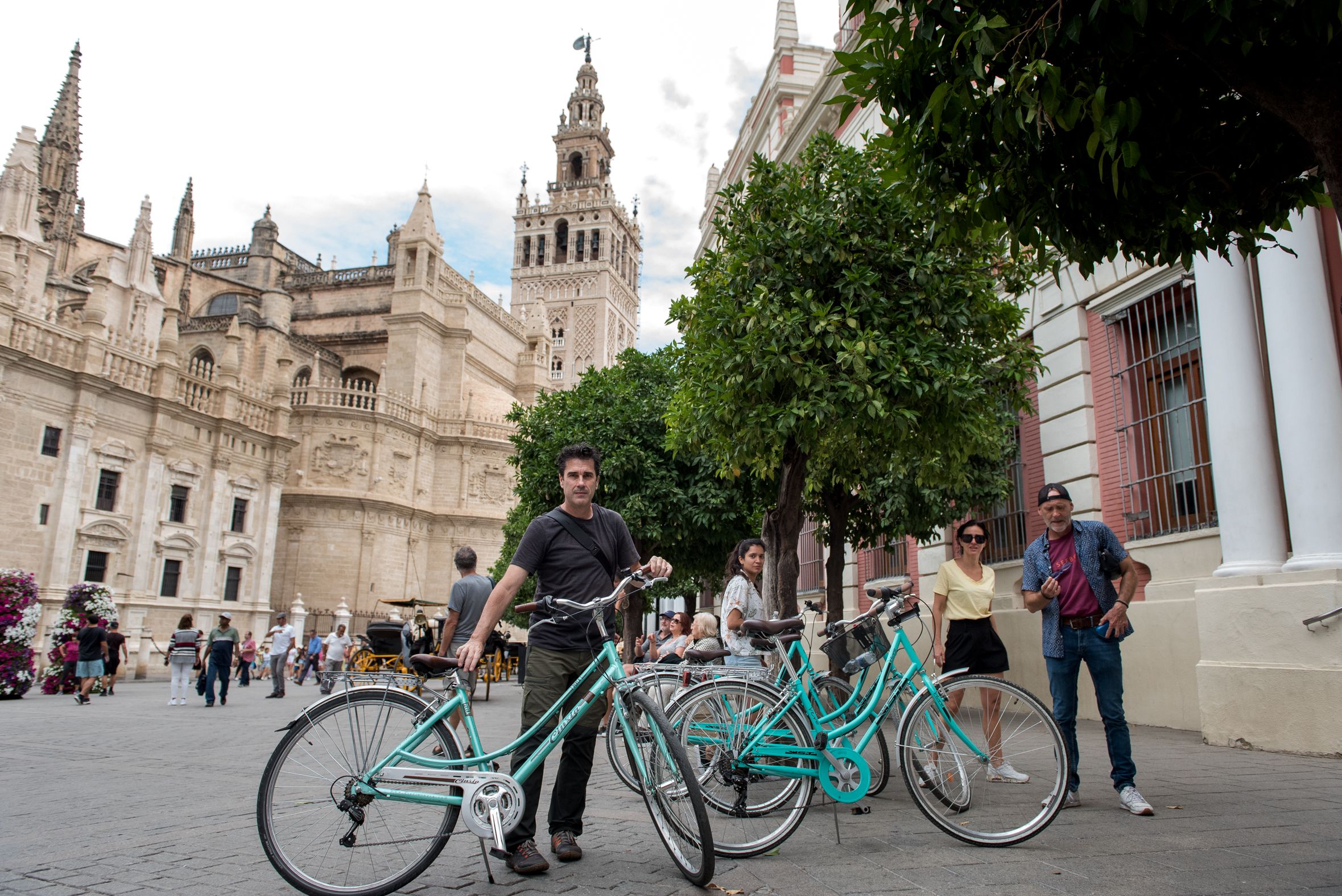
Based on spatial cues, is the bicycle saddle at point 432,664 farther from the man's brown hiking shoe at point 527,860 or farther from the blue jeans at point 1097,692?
the blue jeans at point 1097,692

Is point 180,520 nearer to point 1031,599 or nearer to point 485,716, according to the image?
point 485,716

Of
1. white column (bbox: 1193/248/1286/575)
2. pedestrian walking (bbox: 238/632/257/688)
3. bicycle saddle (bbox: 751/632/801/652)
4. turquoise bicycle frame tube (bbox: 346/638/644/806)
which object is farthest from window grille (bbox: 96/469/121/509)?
white column (bbox: 1193/248/1286/575)

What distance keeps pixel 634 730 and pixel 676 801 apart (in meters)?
0.36

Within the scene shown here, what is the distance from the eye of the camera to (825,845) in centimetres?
416

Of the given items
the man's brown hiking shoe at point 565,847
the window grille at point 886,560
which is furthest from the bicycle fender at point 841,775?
the window grille at point 886,560

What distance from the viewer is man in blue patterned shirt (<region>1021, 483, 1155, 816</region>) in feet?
16.2

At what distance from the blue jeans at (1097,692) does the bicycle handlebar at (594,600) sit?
8.69 feet

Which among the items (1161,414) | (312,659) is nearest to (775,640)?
(1161,414)

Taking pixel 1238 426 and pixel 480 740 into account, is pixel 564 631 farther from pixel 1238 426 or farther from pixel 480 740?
pixel 1238 426

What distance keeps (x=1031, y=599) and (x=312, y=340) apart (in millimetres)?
51449

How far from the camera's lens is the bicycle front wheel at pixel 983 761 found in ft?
13.4

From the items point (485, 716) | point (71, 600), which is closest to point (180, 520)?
point (71, 600)

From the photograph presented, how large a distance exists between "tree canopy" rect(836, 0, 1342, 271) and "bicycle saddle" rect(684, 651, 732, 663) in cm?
292

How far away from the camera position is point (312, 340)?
50656mm
